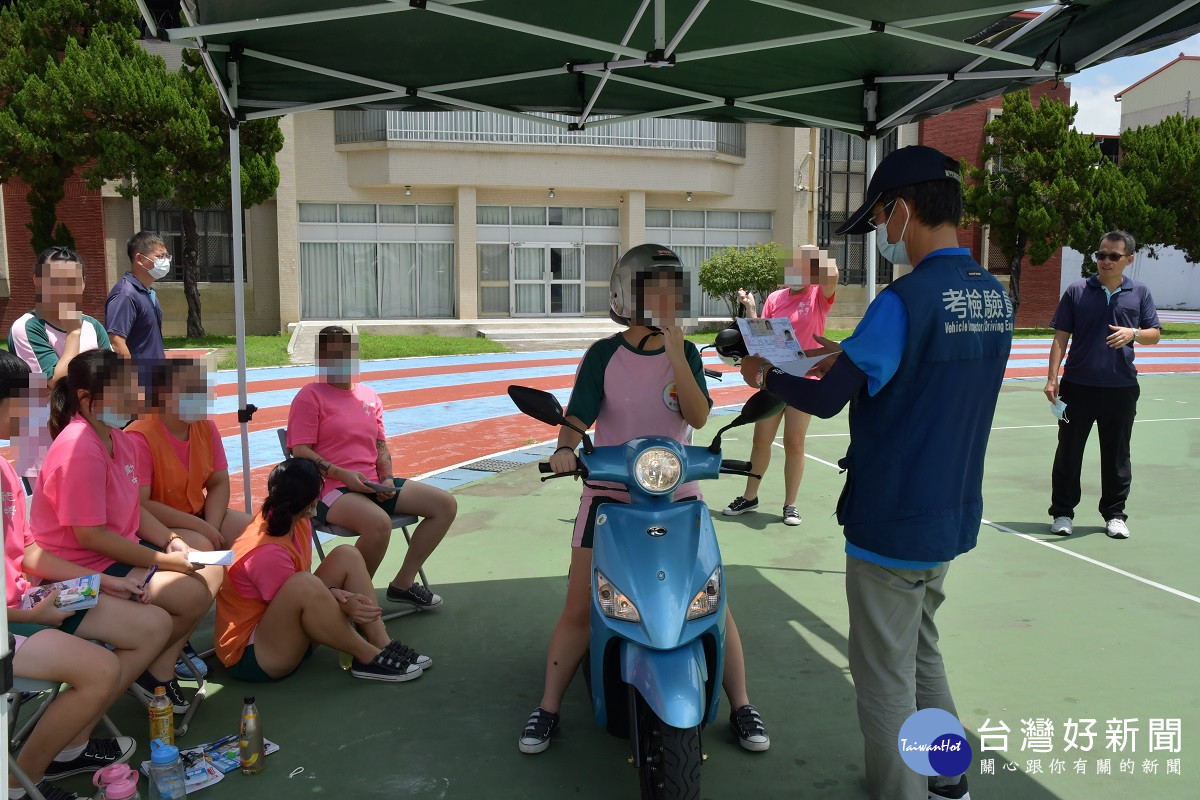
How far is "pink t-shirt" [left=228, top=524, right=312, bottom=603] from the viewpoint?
3.64 metres

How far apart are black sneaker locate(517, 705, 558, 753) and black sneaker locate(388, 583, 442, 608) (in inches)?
58.2

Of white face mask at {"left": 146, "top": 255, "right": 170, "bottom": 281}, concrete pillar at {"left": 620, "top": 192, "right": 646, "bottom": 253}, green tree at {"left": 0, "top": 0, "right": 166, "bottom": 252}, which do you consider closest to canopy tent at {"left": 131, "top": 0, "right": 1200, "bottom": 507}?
white face mask at {"left": 146, "top": 255, "right": 170, "bottom": 281}

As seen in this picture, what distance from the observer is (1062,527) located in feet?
19.4

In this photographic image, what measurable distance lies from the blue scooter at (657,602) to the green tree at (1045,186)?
26.0m

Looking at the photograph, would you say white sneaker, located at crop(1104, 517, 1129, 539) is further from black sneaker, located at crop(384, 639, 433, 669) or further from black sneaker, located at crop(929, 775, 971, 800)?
black sneaker, located at crop(384, 639, 433, 669)

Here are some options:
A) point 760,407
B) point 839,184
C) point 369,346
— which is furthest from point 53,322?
point 839,184

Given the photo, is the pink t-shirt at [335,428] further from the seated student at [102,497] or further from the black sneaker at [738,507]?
the black sneaker at [738,507]

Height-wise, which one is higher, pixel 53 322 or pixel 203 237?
pixel 203 237

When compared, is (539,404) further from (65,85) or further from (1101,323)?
(65,85)

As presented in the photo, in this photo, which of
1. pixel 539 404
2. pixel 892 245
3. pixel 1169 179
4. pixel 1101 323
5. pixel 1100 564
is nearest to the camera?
pixel 892 245

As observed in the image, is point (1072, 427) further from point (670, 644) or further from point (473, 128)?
point (473, 128)

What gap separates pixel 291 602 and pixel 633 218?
80.3ft

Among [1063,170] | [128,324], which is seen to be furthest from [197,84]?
[1063,170]

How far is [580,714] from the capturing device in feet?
11.6
